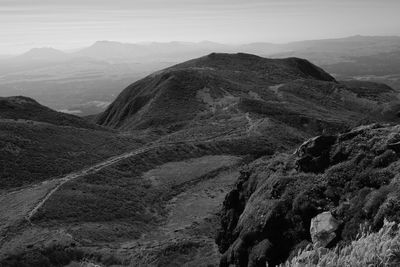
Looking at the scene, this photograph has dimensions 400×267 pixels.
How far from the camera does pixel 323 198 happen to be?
1847cm

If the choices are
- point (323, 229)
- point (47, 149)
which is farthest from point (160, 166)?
point (323, 229)

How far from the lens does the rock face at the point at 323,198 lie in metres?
15.3

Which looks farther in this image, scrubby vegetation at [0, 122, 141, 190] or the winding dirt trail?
scrubby vegetation at [0, 122, 141, 190]

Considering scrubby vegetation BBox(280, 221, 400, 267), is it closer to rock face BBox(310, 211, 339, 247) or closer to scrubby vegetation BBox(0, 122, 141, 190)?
rock face BBox(310, 211, 339, 247)

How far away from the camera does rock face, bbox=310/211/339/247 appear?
1496 centimetres

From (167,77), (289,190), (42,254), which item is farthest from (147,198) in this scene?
(167,77)

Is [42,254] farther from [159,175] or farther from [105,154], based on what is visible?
[105,154]

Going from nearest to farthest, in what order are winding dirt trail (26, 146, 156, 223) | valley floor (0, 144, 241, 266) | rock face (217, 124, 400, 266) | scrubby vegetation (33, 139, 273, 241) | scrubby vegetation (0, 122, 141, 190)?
rock face (217, 124, 400, 266) < valley floor (0, 144, 241, 266) < scrubby vegetation (33, 139, 273, 241) < winding dirt trail (26, 146, 156, 223) < scrubby vegetation (0, 122, 141, 190)

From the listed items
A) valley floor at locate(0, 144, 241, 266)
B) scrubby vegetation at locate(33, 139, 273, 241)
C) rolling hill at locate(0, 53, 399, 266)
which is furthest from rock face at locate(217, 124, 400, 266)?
scrubby vegetation at locate(33, 139, 273, 241)

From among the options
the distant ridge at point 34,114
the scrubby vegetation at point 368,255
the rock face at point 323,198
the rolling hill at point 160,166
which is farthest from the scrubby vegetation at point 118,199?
the scrubby vegetation at point 368,255

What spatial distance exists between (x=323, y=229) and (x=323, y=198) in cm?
308

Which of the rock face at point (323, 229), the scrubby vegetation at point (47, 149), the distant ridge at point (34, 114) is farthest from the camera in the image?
the distant ridge at point (34, 114)

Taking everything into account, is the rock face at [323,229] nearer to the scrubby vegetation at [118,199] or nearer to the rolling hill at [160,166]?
the rolling hill at [160,166]

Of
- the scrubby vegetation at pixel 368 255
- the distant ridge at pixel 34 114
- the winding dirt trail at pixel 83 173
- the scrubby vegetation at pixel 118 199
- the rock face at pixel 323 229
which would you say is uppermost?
the scrubby vegetation at pixel 368 255
